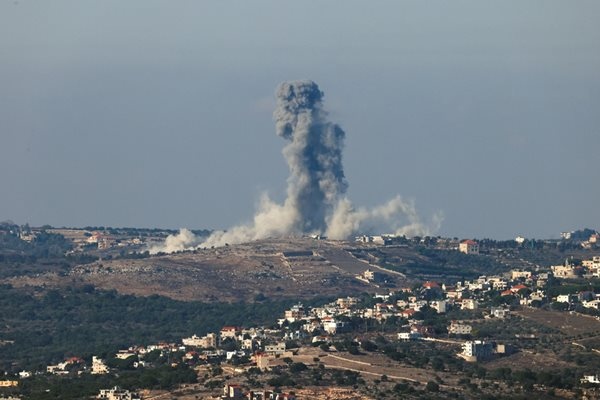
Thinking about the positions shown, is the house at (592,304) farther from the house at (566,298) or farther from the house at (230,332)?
the house at (230,332)

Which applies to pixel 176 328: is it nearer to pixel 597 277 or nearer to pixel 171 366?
pixel 597 277

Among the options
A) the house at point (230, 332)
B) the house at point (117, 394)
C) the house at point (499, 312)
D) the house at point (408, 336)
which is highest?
the house at point (499, 312)

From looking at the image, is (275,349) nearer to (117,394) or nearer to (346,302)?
(117,394)

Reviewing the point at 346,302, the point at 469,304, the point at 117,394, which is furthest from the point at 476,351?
the point at 346,302

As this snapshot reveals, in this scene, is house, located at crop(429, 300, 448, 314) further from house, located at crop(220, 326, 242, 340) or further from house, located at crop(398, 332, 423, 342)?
house, located at crop(398, 332, 423, 342)

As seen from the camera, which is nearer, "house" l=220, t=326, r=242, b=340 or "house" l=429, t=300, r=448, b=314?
"house" l=220, t=326, r=242, b=340

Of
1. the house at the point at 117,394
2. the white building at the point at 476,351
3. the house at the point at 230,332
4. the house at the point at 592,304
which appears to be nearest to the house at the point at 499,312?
the house at the point at 592,304

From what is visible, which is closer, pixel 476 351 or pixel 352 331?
pixel 476 351

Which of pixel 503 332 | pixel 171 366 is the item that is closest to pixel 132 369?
pixel 171 366

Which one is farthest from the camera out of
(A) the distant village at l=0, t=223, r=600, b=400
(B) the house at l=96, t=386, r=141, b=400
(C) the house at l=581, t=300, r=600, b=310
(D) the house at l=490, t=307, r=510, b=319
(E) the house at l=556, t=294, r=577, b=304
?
(E) the house at l=556, t=294, r=577, b=304

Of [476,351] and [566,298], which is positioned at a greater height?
[566,298]

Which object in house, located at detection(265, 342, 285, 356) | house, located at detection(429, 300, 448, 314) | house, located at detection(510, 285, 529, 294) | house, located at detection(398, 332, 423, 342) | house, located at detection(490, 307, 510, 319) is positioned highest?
house, located at detection(510, 285, 529, 294)

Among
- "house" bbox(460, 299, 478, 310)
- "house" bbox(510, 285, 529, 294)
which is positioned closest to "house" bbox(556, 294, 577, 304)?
"house" bbox(460, 299, 478, 310)
